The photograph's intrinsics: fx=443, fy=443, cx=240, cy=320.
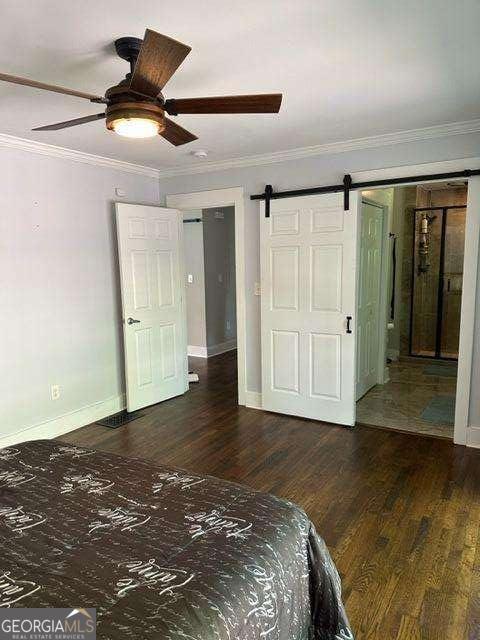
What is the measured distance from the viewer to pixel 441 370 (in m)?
5.95

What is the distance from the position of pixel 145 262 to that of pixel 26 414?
1.76 meters

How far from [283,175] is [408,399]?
2.68 m

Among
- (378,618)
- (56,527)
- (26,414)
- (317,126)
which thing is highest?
(317,126)

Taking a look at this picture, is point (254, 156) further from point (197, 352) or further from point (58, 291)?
point (197, 352)

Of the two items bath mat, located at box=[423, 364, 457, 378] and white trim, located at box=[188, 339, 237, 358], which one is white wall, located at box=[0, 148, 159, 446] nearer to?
white trim, located at box=[188, 339, 237, 358]

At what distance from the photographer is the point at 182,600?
1.10 meters

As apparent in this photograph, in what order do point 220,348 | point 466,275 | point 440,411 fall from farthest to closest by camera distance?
point 220,348 < point 440,411 < point 466,275

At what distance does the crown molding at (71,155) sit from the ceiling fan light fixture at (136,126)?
6.17 ft

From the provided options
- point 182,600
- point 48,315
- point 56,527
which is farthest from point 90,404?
point 182,600

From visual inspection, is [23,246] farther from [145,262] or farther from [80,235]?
[145,262]

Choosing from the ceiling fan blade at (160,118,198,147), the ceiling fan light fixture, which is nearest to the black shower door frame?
the ceiling fan blade at (160,118,198,147)

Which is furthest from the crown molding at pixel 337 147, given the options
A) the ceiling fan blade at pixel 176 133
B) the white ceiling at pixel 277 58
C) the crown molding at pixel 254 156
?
the ceiling fan blade at pixel 176 133

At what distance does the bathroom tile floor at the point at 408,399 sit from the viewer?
4008 millimetres

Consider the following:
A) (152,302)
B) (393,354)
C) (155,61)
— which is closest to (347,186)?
(152,302)
